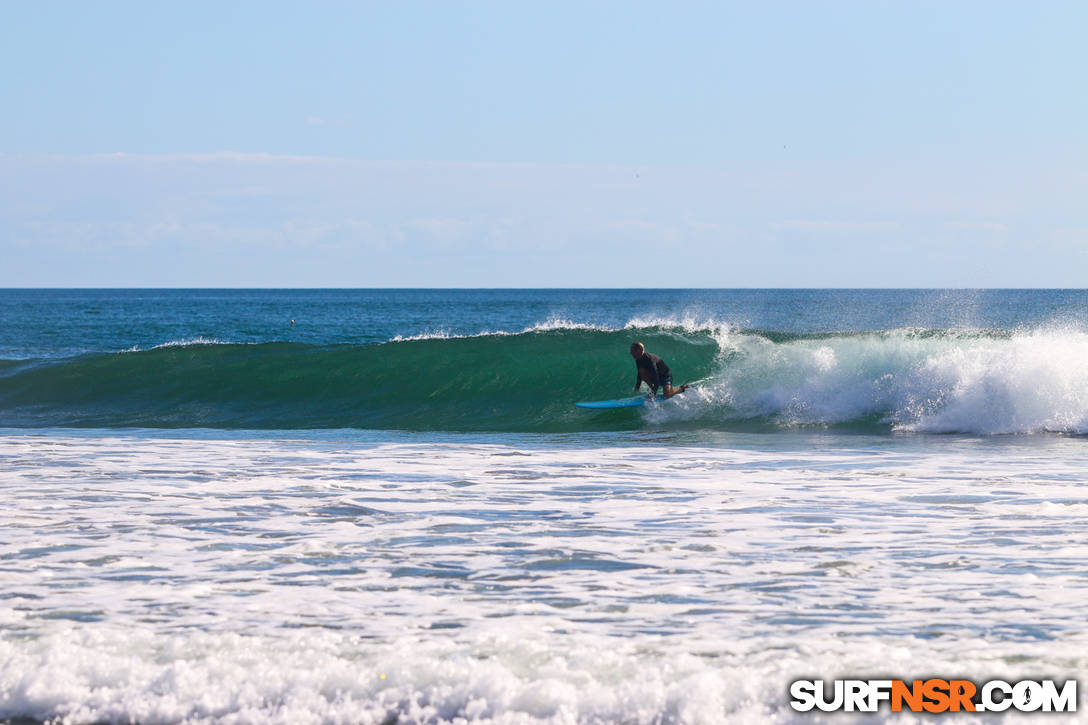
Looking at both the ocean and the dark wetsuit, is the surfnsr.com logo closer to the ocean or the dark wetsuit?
the ocean

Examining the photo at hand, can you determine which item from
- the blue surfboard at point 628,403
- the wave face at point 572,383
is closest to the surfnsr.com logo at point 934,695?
the wave face at point 572,383

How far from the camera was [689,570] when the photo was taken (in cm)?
648

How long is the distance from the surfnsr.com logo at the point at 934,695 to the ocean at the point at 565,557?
0.08 m

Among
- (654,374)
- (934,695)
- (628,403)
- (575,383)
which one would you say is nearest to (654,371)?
(654,374)

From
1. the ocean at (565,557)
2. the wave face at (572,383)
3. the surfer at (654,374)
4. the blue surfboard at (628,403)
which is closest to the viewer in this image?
the ocean at (565,557)

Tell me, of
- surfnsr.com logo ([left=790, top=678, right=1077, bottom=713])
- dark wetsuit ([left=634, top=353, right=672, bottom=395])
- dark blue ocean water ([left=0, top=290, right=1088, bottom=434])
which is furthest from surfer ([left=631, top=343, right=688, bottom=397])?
surfnsr.com logo ([left=790, top=678, right=1077, bottom=713])

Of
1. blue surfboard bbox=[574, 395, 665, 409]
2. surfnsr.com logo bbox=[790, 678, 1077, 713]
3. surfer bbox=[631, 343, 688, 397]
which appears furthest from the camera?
blue surfboard bbox=[574, 395, 665, 409]

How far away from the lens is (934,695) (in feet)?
14.7

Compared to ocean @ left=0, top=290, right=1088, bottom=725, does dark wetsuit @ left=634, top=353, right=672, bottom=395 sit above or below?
above

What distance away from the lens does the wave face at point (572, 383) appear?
15945 millimetres

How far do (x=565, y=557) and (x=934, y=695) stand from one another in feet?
9.31

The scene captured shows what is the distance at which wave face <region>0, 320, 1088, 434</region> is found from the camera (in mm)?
15945

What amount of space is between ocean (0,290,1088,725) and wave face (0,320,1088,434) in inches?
4.0

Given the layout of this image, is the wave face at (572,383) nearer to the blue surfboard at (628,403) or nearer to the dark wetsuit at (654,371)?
the blue surfboard at (628,403)
